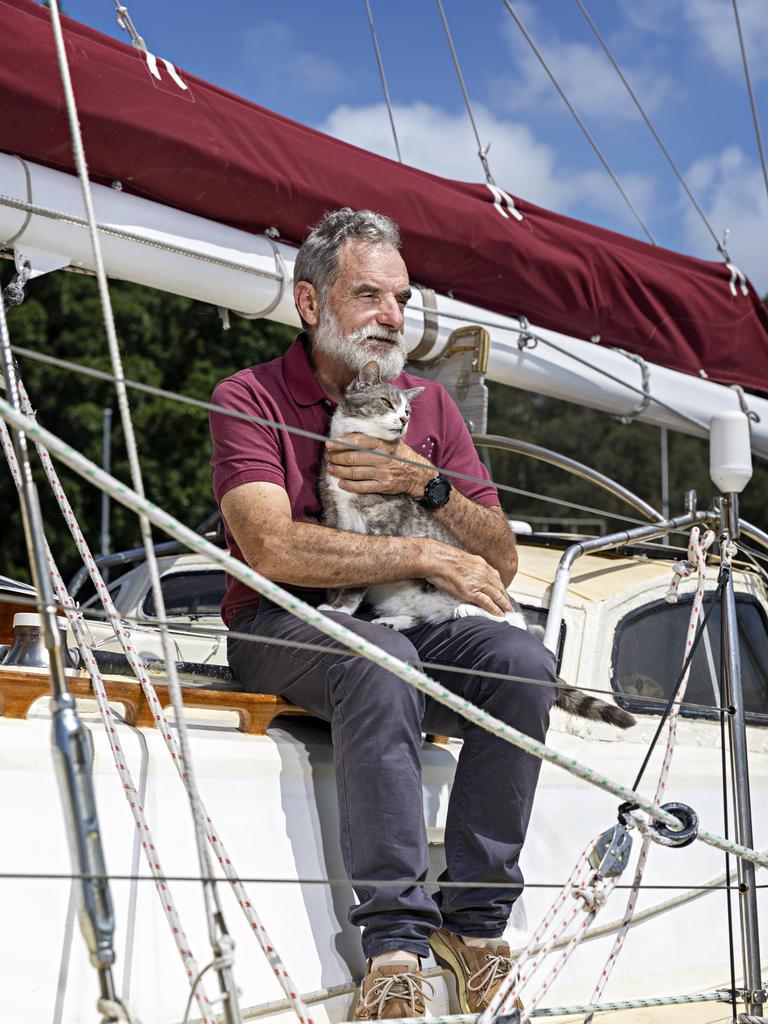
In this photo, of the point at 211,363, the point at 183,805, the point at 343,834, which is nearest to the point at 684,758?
the point at 343,834

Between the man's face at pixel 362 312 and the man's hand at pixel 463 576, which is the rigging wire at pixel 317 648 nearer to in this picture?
the man's hand at pixel 463 576

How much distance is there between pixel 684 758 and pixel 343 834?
4.53ft

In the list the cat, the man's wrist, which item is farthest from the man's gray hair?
the man's wrist

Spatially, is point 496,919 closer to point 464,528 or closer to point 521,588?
point 464,528

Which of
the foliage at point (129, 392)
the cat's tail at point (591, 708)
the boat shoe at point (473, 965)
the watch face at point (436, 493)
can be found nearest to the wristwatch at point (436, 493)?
the watch face at point (436, 493)

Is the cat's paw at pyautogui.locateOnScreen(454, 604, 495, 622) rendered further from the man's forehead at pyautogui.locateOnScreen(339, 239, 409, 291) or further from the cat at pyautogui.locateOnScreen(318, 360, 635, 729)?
the man's forehead at pyautogui.locateOnScreen(339, 239, 409, 291)

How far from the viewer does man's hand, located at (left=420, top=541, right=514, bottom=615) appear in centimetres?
259

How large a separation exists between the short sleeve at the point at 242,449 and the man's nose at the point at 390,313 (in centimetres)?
39

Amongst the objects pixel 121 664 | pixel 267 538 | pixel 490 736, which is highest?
pixel 267 538

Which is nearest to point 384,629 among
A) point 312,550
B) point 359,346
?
point 312,550

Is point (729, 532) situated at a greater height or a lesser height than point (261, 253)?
lesser

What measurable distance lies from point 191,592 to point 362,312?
1888mm

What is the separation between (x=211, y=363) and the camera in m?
17.8

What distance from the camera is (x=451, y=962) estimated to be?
2.28 metres
